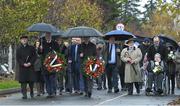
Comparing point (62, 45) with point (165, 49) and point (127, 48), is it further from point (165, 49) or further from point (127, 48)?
point (165, 49)

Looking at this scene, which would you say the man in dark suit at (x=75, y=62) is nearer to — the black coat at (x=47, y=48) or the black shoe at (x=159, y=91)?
the black coat at (x=47, y=48)

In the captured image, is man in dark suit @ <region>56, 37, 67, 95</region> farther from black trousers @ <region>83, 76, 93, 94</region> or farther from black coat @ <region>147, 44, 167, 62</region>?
black coat @ <region>147, 44, 167, 62</region>

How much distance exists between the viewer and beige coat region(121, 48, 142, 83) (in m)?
19.9

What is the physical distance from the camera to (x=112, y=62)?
68.5 feet

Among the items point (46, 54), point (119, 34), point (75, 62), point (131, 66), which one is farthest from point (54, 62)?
point (119, 34)

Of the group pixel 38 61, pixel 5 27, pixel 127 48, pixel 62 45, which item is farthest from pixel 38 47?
pixel 5 27

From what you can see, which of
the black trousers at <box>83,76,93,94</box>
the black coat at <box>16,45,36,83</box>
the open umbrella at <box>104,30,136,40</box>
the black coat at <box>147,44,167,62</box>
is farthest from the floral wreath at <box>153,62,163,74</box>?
the black coat at <box>16,45,36,83</box>

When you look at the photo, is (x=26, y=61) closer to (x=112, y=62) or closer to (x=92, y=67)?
(x=92, y=67)

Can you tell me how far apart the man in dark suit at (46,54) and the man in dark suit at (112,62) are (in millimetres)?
2707

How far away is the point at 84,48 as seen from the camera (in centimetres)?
1886

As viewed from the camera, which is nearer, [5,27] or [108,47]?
[108,47]

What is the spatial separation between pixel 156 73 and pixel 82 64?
277 cm

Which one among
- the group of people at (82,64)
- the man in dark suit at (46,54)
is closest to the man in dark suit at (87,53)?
the group of people at (82,64)

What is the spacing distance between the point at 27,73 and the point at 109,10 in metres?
43.5
